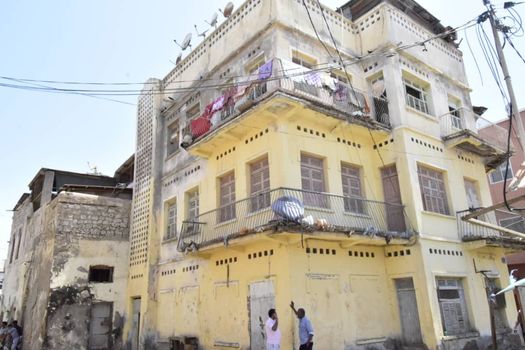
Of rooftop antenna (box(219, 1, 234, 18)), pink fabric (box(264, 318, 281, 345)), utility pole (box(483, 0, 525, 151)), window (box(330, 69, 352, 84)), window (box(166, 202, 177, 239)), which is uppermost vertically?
rooftop antenna (box(219, 1, 234, 18))

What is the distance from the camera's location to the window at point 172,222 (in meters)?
17.0

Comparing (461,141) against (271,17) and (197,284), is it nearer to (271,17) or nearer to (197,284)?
(271,17)

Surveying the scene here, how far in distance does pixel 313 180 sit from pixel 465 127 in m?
8.33

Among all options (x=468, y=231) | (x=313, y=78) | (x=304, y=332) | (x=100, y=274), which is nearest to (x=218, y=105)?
(x=313, y=78)

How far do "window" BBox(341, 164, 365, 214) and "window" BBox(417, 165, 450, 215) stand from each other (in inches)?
82.9

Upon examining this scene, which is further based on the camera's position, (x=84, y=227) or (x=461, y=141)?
(x=84, y=227)

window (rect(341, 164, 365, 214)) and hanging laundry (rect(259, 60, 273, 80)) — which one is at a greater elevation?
hanging laundry (rect(259, 60, 273, 80))

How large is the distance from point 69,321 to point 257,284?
8907 millimetres

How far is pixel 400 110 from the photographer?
48.1 ft


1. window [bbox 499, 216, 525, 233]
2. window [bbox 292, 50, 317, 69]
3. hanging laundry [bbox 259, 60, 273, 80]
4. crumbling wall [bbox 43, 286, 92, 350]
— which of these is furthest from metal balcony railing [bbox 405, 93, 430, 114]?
crumbling wall [bbox 43, 286, 92, 350]

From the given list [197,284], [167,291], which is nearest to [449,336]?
[197,284]

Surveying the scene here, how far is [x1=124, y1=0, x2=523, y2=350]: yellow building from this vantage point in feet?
39.6

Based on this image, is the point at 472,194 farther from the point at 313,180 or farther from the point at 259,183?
the point at 259,183

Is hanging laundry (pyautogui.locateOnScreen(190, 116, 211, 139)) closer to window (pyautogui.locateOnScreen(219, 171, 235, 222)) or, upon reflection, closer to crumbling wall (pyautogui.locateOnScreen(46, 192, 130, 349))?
window (pyautogui.locateOnScreen(219, 171, 235, 222))
